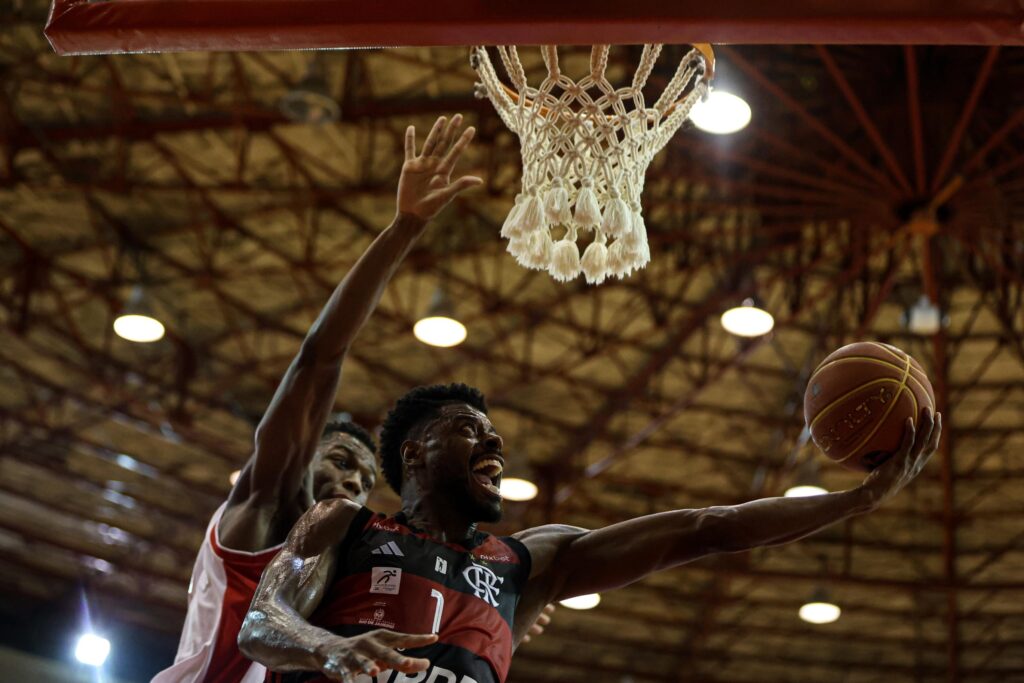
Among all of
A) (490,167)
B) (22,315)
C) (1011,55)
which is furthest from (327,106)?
(1011,55)

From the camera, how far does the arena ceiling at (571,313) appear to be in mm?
14375

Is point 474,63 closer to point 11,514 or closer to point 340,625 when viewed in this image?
point 340,625

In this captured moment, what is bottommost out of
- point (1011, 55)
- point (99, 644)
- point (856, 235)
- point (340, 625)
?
point (340, 625)

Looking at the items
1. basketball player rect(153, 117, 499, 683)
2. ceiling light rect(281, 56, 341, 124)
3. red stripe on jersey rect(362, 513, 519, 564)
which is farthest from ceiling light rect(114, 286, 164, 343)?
red stripe on jersey rect(362, 513, 519, 564)

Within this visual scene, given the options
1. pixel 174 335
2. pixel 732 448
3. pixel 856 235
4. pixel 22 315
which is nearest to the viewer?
pixel 856 235

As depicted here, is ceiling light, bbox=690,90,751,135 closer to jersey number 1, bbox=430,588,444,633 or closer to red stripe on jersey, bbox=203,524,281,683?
red stripe on jersey, bbox=203,524,281,683

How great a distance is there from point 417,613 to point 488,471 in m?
0.58

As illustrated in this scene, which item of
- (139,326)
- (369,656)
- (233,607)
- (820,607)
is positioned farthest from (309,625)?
(820,607)

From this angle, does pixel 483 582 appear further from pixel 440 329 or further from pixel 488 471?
pixel 440 329

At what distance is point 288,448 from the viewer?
4.80 meters

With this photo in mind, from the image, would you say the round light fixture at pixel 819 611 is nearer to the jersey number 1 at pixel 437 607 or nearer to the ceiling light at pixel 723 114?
the ceiling light at pixel 723 114

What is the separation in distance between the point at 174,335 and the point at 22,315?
6.62ft

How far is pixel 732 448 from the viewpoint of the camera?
21578 mm

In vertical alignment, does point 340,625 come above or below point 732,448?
below
